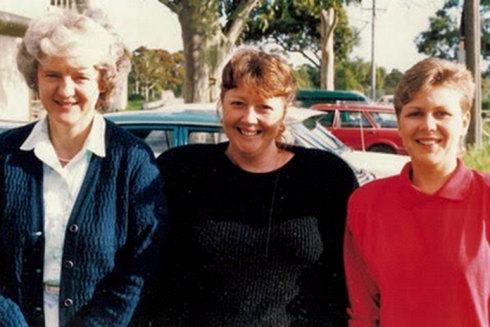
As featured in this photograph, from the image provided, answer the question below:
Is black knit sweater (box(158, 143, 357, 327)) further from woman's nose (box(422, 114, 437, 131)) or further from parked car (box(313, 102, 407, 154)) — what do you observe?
parked car (box(313, 102, 407, 154))

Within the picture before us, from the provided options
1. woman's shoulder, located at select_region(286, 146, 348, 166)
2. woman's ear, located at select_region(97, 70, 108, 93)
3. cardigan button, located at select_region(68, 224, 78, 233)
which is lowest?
cardigan button, located at select_region(68, 224, 78, 233)

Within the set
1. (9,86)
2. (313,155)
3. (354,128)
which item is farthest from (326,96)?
(313,155)

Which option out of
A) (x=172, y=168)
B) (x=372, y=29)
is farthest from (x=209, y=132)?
(x=372, y=29)

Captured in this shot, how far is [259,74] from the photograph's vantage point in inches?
98.0

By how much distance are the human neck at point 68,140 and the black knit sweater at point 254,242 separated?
33cm

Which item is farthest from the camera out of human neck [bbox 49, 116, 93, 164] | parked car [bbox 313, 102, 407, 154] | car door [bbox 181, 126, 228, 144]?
parked car [bbox 313, 102, 407, 154]

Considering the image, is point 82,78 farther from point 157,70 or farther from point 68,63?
point 157,70

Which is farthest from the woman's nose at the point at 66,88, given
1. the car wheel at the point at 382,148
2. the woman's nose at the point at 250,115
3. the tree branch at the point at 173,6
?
the car wheel at the point at 382,148

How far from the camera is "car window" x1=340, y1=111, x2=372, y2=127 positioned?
15.0m

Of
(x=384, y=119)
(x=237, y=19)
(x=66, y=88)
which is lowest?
(x=384, y=119)

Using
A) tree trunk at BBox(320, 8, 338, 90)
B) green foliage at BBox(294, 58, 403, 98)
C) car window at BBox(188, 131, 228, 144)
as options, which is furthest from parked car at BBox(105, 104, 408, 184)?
green foliage at BBox(294, 58, 403, 98)

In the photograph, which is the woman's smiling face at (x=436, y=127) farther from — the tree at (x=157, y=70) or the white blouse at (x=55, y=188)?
the tree at (x=157, y=70)

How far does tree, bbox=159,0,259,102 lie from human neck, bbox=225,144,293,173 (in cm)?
785

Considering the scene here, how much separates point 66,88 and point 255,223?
2.43 ft
